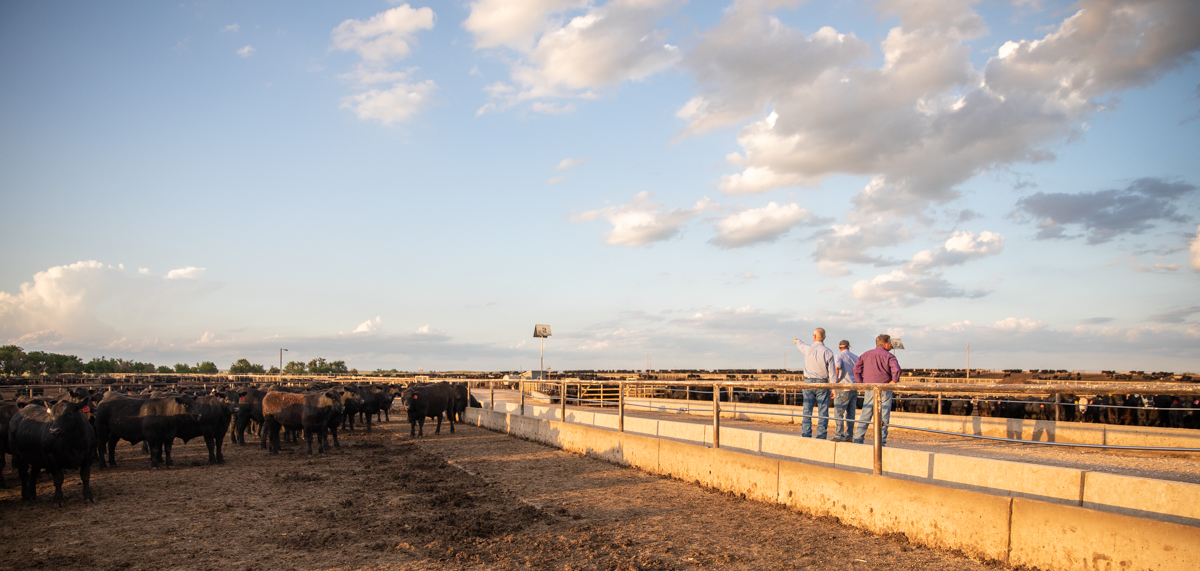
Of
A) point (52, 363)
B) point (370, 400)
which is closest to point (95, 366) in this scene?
point (52, 363)

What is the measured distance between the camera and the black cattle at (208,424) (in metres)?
13.2

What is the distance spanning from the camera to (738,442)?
10945 millimetres

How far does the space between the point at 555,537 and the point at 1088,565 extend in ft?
15.3

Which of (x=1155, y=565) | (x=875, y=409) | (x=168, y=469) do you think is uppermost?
(x=875, y=409)

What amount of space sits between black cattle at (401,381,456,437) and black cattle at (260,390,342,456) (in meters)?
3.12

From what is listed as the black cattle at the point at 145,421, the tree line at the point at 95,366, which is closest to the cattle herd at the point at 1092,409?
the black cattle at the point at 145,421

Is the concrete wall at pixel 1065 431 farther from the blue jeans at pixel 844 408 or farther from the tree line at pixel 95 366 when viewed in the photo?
the tree line at pixel 95 366

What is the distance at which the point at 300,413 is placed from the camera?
15.7 m

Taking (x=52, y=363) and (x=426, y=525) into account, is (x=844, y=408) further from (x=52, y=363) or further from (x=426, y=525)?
(x=52, y=363)

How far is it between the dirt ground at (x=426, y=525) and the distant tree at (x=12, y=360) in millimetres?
88457

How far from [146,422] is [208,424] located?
41.7 inches

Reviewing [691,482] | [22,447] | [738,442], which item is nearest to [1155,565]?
[691,482]

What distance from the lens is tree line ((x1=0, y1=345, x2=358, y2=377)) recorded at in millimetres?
79750

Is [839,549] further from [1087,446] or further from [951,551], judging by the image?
[1087,446]
